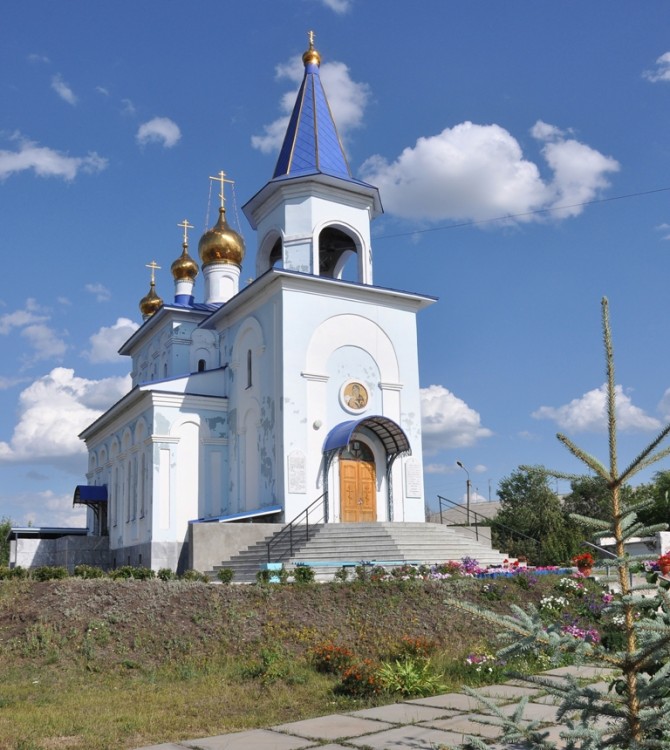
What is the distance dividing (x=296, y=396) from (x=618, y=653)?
1679 centimetres

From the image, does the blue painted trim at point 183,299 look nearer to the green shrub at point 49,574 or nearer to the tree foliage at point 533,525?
the tree foliage at point 533,525

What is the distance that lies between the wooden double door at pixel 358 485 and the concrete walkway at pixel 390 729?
13.0 m

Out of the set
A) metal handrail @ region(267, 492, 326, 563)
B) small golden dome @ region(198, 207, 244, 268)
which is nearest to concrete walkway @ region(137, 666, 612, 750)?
metal handrail @ region(267, 492, 326, 563)

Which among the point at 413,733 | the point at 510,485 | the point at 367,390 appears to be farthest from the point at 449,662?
the point at 510,485

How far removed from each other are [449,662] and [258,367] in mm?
13323

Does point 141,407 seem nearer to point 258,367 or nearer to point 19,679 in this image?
point 258,367

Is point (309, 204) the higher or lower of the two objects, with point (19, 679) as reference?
higher

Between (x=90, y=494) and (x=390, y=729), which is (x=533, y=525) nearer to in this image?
(x=90, y=494)

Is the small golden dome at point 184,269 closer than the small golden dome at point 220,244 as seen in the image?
No

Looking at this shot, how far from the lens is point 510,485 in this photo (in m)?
43.3

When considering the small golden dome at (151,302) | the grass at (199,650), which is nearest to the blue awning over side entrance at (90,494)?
the small golden dome at (151,302)

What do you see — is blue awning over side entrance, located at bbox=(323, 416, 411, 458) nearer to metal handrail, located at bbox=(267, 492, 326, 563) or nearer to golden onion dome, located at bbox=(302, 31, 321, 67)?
metal handrail, located at bbox=(267, 492, 326, 563)

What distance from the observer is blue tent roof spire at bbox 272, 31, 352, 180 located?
2225cm

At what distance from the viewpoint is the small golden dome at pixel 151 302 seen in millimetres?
35028
